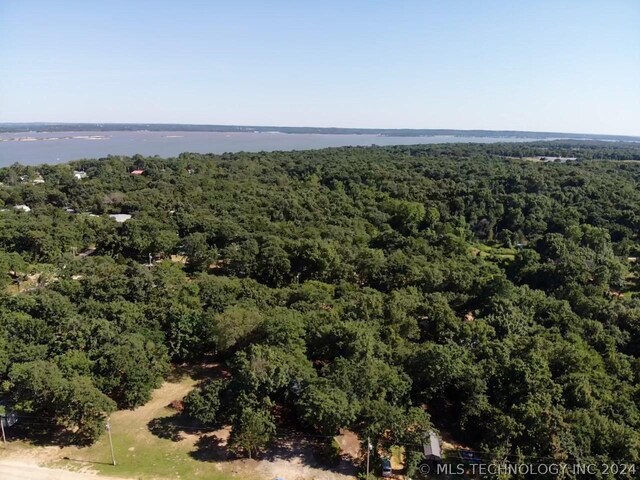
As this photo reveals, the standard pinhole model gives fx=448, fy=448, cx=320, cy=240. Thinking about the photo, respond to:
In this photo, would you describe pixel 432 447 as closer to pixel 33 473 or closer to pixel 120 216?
pixel 33 473

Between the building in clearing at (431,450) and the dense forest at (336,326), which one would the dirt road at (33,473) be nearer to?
the dense forest at (336,326)

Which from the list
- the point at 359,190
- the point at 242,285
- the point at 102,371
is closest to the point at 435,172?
the point at 359,190

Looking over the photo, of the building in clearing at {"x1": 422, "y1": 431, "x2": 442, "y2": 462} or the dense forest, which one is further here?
the dense forest

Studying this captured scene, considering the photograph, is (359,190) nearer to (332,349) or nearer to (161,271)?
(161,271)

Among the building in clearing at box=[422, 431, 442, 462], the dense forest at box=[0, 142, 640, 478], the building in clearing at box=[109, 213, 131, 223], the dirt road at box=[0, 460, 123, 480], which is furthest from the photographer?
the building in clearing at box=[109, 213, 131, 223]

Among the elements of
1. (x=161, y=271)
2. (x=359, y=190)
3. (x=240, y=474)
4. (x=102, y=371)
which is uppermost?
(x=359, y=190)

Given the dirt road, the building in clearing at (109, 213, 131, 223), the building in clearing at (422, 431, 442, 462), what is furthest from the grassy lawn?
the building in clearing at (109, 213, 131, 223)

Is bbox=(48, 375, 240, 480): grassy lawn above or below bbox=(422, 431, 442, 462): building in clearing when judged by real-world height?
below

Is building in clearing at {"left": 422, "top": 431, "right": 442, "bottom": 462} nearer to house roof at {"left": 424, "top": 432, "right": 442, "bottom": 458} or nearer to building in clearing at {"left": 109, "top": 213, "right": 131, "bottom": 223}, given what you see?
house roof at {"left": 424, "top": 432, "right": 442, "bottom": 458}
